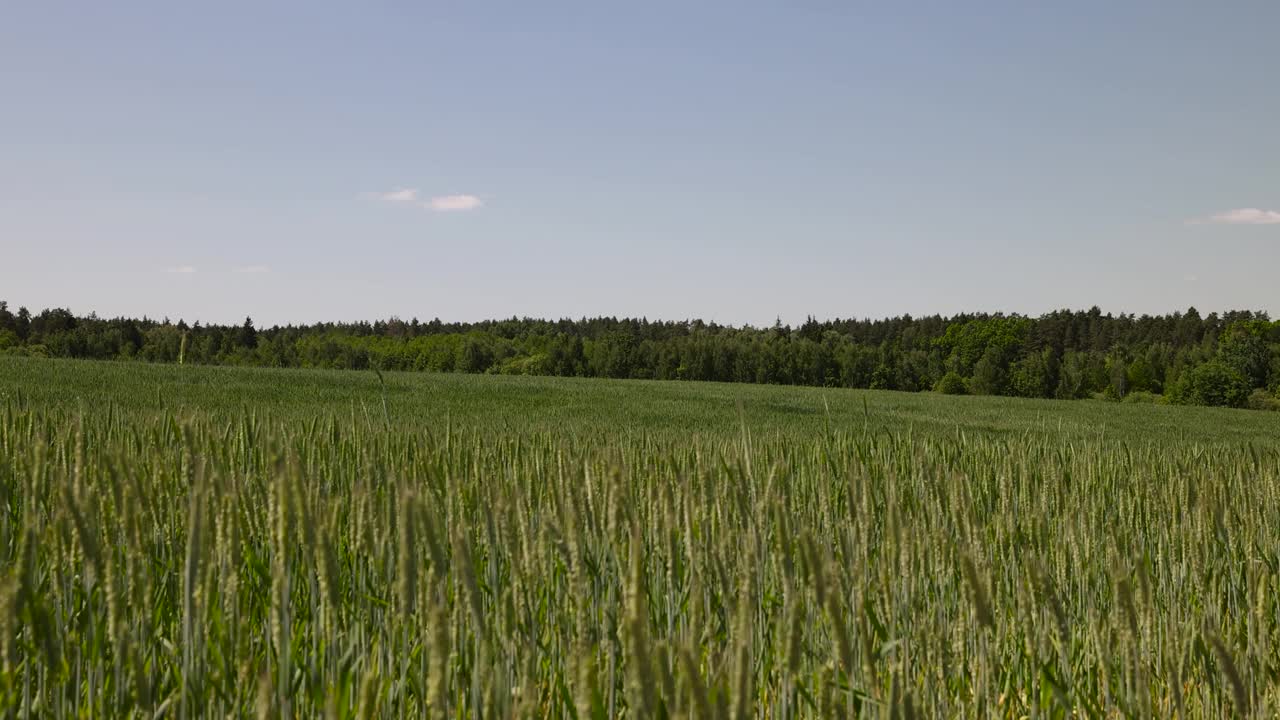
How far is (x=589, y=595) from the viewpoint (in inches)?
89.2

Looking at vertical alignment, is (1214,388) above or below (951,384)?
above

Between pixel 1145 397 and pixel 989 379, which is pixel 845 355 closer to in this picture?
pixel 989 379

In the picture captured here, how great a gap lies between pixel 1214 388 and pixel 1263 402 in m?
4.14

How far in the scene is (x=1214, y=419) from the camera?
27.4m

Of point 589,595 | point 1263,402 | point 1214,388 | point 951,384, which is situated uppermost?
point 589,595

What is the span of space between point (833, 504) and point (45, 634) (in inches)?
113

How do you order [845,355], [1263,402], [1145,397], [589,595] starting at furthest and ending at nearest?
[845,355], [1145,397], [1263,402], [589,595]

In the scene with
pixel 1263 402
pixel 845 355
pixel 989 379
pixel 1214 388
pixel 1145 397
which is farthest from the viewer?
pixel 845 355

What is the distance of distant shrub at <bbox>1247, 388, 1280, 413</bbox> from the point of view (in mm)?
48656

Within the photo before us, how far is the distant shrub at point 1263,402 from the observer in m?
48.7

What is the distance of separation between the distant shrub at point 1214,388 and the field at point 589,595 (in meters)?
49.0

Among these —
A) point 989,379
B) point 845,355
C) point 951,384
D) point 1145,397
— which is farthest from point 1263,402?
point 845,355

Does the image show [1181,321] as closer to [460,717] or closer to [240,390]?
[240,390]

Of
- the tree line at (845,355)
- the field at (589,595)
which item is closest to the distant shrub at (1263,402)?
the tree line at (845,355)
